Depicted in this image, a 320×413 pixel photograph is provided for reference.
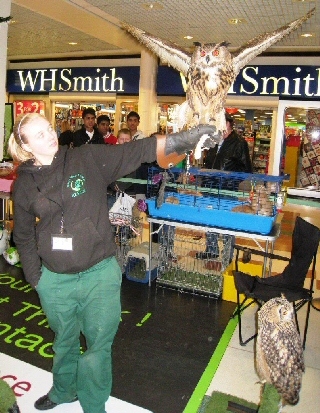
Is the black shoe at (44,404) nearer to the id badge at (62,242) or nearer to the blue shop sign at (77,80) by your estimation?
the id badge at (62,242)

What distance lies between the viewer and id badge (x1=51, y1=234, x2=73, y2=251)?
5.43ft

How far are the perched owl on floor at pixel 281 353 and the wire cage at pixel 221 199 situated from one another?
1.33 meters

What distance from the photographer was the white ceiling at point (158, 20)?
16.7ft

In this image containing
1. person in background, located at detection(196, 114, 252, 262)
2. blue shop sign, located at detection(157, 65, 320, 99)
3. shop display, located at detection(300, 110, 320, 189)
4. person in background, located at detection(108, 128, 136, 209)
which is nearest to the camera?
person in background, located at detection(196, 114, 252, 262)

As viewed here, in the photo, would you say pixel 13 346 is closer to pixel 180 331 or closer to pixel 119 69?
pixel 180 331

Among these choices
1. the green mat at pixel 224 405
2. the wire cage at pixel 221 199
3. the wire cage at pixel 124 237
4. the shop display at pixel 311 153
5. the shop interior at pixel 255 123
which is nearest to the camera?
the green mat at pixel 224 405

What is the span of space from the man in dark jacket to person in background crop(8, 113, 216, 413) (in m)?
2.37

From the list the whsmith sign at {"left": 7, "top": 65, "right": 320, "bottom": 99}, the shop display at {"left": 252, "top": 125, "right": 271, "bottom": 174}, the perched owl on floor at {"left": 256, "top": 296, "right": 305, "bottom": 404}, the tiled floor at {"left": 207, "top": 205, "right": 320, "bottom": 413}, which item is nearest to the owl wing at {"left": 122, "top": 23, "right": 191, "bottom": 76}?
the perched owl on floor at {"left": 256, "top": 296, "right": 305, "bottom": 404}

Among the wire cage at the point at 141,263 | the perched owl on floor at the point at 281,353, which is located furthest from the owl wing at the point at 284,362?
the wire cage at the point at 141,263

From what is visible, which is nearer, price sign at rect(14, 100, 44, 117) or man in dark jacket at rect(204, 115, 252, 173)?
man in dark jacket at rect(204, 115, 252, 173)

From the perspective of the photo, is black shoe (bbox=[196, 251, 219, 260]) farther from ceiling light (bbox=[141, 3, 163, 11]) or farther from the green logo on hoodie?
ceiling light (bbox=[141, 3, 163, 11])

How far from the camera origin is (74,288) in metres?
1.72

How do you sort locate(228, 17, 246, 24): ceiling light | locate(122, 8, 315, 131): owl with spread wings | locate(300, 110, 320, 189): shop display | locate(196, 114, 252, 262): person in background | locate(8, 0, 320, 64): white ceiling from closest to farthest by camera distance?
locate(122, 8, 315, 131): owl with spread wings → locate(196, 114, 252, 262): person in background → locate(8, 0, 320, 64): white ceiling → locate(228, 17, 246, 24): ceiling light → locate(300, 110, 320, 189): shop display

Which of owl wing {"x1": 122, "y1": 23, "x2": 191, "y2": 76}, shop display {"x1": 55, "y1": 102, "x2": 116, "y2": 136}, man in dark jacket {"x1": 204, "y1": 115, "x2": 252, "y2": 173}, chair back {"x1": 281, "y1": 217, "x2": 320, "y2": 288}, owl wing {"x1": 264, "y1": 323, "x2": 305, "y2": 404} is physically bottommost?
owl wing {"x1": 264, "y1": 323, "x2": 305, "y2": 404}
